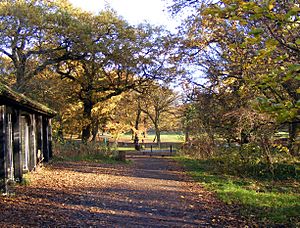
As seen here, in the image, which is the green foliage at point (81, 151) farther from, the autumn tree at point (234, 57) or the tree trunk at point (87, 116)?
the autumn tree at point (234, 57)

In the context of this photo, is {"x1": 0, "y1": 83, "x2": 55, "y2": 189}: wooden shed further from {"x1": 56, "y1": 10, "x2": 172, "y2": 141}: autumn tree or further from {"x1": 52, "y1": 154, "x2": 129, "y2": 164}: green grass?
{"x1": 56, "y1": 10, "x2": 172, "y2": 141}: autumn tree

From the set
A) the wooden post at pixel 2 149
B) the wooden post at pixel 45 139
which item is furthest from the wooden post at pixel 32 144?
the wooden post at pixel 2 149

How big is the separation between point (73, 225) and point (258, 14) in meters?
5.08

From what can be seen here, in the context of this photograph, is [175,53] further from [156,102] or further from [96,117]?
[156,102]

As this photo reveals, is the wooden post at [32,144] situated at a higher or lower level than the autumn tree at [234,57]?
lower

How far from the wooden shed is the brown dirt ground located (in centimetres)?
83

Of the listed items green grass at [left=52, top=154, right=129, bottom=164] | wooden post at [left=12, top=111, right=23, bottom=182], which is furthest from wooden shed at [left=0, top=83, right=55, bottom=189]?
green grass at [left=52, top=154, right=129, bottom=164]

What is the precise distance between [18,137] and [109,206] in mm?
4487

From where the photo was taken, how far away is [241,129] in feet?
48.1

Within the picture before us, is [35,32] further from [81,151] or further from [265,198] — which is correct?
[265,198]

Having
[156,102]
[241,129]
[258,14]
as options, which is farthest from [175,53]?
[156,102]

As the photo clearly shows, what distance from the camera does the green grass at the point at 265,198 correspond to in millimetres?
7629

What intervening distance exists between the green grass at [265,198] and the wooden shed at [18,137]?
6.49 m

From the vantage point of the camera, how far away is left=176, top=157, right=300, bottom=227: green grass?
7.63 m
